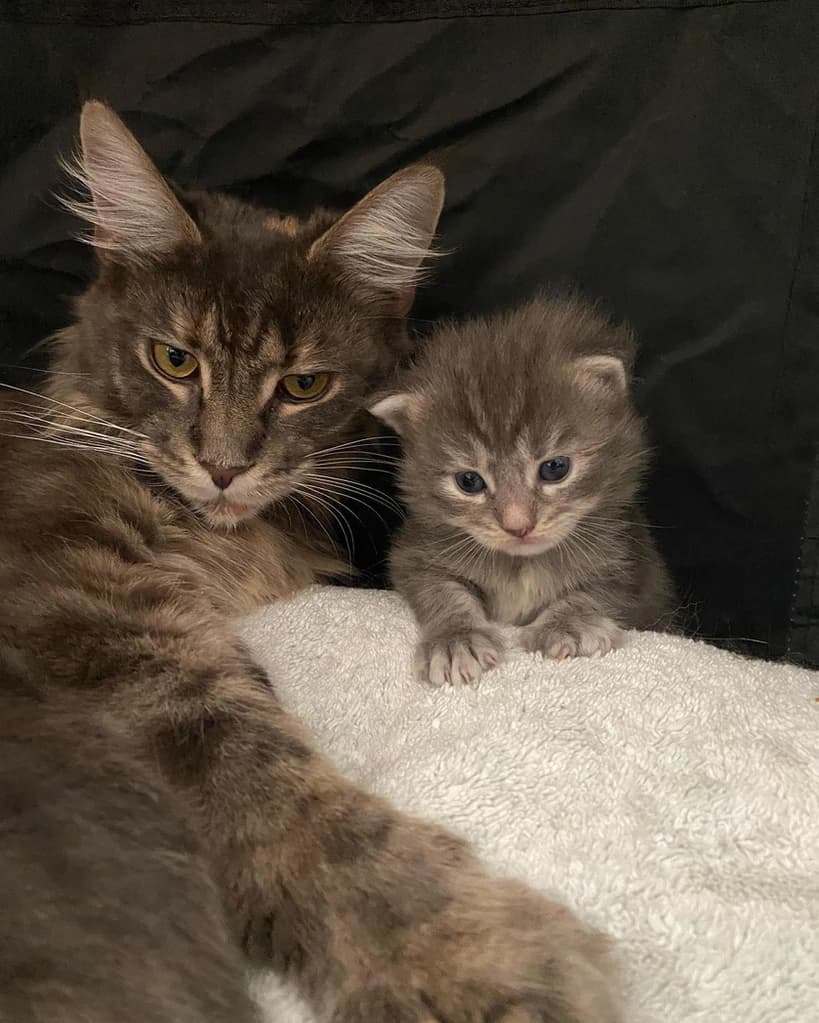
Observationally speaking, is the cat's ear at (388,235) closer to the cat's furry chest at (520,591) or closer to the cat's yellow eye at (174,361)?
the cat's yellow eye at (174,361)

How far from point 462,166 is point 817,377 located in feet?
2.36

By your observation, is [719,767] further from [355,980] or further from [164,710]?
[164,710]

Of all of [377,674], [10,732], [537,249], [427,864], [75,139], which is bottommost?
[377,674]

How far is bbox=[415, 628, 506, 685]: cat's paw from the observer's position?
1.29 meters

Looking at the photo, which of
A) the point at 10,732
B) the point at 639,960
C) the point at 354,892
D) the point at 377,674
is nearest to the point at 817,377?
the point at 377,674

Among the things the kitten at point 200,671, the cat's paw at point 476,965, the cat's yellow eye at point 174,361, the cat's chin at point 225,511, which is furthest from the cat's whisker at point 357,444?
the cat's paw at point 476,965

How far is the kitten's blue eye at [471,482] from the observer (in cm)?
144

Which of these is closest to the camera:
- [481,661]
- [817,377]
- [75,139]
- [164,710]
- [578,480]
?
[164,710]

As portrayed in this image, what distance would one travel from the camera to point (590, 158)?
61.2 inches

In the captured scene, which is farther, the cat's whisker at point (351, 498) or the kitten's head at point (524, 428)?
the cat's whisker at point (351, 498)

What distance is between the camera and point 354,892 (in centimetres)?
93

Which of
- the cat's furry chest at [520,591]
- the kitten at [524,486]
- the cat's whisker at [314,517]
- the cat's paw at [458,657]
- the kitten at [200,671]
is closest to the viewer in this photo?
the kitten at [200,671]

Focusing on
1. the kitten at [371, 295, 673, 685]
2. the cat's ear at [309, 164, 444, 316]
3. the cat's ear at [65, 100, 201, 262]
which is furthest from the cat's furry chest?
the cat's ear at [65, 100, 201, 262]

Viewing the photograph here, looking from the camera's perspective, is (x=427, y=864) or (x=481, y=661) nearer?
(x=427, y=864)
